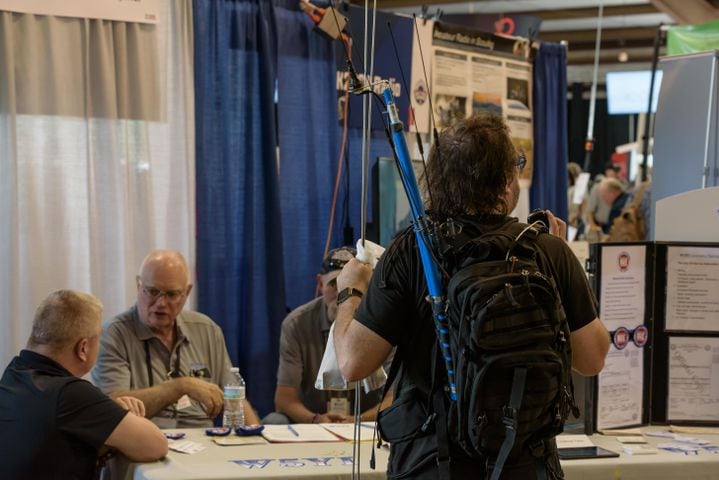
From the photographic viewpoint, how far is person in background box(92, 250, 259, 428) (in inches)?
128

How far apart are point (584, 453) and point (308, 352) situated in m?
1.41

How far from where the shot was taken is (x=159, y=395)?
3070mm

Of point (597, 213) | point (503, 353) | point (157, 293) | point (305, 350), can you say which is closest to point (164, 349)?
point (157, 293)

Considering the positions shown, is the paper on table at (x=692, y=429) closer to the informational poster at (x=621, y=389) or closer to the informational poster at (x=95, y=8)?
the informational poster at (x=621, y=389)

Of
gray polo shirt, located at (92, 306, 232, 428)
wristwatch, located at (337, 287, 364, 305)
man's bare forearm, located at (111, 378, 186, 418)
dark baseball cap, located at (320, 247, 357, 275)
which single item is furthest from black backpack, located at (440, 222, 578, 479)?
dark baseball cap, located at (320, 247, 357, 275)

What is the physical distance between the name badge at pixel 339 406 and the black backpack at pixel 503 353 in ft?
6.08

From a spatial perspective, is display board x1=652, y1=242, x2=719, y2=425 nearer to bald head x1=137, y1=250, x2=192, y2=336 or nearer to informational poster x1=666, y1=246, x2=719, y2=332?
informational poster x1=666, y1=246, x2=719, y2=332

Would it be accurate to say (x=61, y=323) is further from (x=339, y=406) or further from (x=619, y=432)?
(x=619, y=432)

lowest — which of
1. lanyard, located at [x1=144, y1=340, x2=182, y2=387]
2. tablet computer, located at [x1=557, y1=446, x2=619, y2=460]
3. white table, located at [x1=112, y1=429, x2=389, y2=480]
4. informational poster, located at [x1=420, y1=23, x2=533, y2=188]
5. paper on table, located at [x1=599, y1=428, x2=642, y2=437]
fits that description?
paper on table, located at [x1=599, y1=428, x2=642, y2=437]

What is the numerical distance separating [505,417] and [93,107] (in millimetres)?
2660

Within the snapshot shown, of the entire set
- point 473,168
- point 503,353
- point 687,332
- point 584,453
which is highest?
point 473,168

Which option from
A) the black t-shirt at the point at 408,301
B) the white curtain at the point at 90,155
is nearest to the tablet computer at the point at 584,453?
the black t-shirt at the point at 408,301

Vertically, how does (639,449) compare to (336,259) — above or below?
below

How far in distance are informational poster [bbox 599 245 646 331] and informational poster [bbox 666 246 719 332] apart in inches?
4.1
